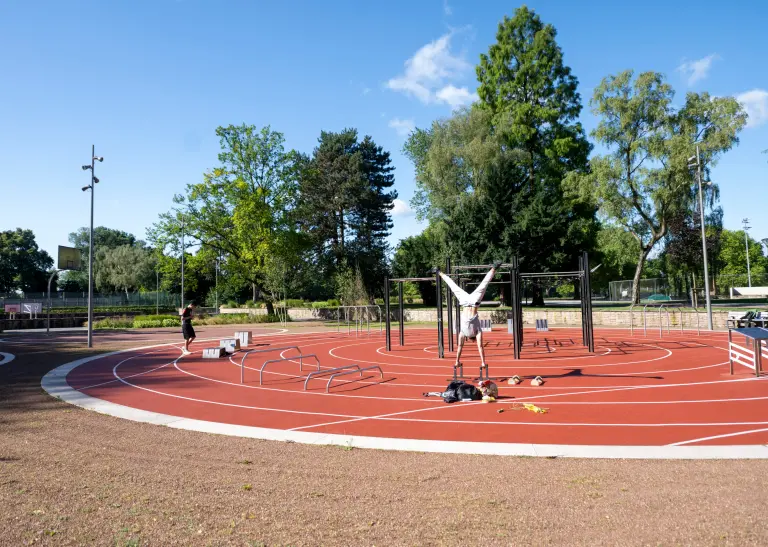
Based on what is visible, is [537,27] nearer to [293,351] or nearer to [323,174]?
[323,174]

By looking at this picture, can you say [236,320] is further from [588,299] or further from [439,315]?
[588,299]

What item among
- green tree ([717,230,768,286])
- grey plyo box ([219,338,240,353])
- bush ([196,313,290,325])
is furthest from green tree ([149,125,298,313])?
green tree ([717,230,768,286])

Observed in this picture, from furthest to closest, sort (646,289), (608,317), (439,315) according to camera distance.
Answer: (646,289) < (608,317) < (439,315)

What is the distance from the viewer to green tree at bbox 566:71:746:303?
3088 cm

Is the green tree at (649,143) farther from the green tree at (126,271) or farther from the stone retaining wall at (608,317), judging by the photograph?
the green tree at (126,271)

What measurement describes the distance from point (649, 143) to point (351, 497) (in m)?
33.9

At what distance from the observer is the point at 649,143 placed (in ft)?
105

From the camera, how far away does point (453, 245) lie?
129ft

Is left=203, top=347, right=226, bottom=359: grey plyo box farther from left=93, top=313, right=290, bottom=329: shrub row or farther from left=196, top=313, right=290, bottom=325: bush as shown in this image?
left=196, top=313, right=290, bottom=325: bush

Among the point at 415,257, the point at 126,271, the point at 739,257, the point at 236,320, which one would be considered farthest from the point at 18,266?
the point at 739,257

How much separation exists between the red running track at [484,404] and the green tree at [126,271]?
6218cm

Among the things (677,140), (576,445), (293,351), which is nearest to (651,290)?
(677,140)

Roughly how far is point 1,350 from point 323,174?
3680 centimetres

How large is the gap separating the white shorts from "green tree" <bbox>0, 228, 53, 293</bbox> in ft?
248
